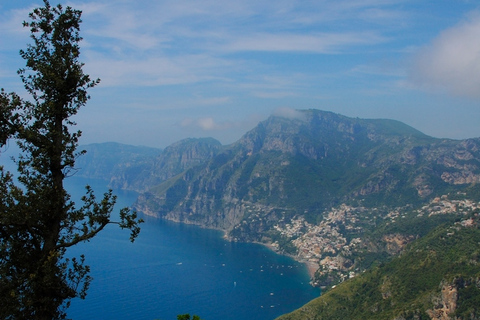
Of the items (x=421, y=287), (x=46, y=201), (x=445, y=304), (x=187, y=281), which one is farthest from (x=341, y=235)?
(x=46, y=201)

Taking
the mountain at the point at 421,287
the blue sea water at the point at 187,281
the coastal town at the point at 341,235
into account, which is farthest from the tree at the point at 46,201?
the coastal town at the point at 341,235

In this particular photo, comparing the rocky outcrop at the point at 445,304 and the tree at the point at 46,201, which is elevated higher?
the tree at the point at 46,201

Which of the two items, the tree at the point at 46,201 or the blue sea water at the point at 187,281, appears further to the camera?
the blue sea water at the point at 187,281

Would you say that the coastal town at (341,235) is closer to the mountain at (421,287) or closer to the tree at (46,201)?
the mountain at (421,287)

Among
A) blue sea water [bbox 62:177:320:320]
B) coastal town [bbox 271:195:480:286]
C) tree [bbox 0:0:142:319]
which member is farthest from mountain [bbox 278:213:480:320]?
tree [bbox 0:0:142:319]

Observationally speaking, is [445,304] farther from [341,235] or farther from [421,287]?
[341,235]

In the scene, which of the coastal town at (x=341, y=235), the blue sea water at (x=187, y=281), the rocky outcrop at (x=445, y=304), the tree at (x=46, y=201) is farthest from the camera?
the coastal town at (x=341, y=235)
